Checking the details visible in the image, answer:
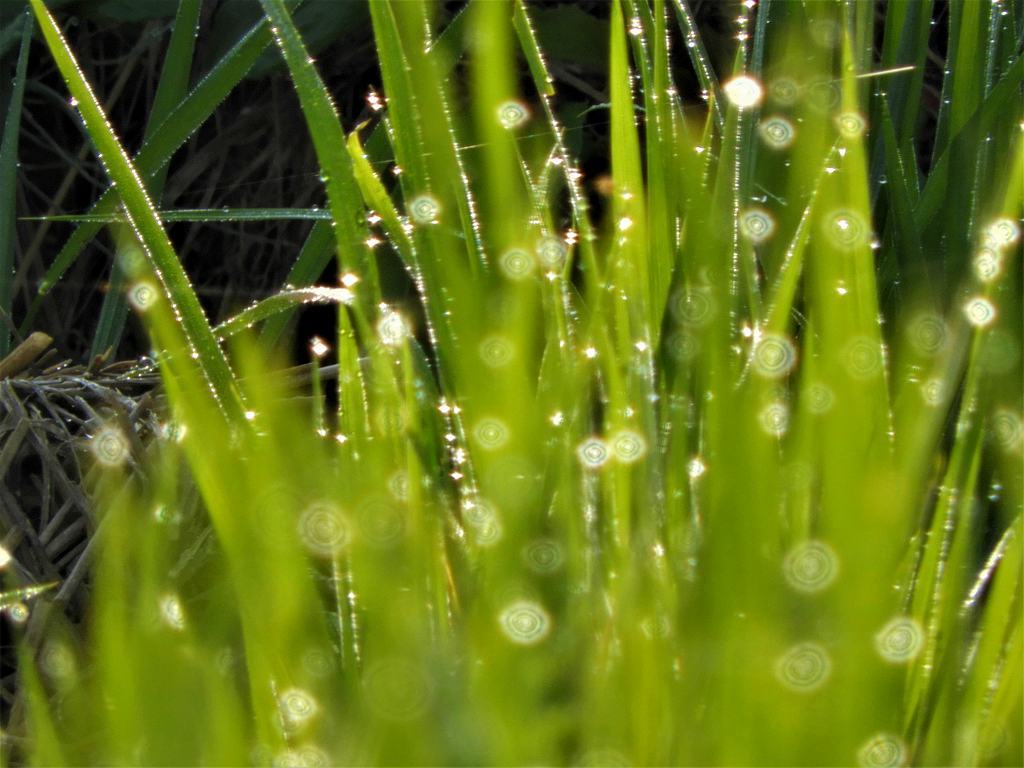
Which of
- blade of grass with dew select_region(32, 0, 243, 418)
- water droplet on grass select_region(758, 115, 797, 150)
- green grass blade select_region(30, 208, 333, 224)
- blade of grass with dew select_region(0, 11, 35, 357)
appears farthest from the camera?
blade of grass with dew select_region(0, 11, 35, 357)

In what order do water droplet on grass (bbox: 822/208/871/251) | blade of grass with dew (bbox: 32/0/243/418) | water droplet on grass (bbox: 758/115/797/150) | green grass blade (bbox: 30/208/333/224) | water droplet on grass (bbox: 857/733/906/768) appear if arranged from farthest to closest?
1. green grass blade (bbox: 30/208/333/224)
2. water droplet on grass (bbox: 758/115/797/150)
3. blade of grass with dew (bbox: 32/0/243/418)
4. water droplet on grass (bbox: 822/208/871/251)
5. water droplet on grass (bbox: 857/733/906/768)

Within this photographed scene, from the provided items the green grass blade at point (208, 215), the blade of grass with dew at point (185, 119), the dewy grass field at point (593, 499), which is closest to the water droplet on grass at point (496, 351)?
the dewy grass field at point (593, 499)

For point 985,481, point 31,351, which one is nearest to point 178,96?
point 31,351

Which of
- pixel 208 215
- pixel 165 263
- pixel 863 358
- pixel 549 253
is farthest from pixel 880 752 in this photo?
pixel 208 215

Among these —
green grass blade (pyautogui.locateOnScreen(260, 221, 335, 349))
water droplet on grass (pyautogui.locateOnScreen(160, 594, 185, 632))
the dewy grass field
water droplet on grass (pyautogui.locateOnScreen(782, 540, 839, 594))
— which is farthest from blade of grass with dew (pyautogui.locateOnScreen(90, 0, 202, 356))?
water droplet on grass (pyautogui.locateOnScreen(782, 540, 839, 594))

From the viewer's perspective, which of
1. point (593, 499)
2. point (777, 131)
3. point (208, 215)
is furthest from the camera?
point (208, 215)

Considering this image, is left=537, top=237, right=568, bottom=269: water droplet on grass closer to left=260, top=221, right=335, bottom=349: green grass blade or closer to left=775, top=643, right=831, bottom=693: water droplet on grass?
left=775, top=643, right=831, bottom=693: water droplet on grass

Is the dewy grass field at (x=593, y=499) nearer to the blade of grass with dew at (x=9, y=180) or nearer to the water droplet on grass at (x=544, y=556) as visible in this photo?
the water droplet on grass at (x=544, y=556)

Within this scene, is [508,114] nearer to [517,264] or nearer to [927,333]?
[517,264]
